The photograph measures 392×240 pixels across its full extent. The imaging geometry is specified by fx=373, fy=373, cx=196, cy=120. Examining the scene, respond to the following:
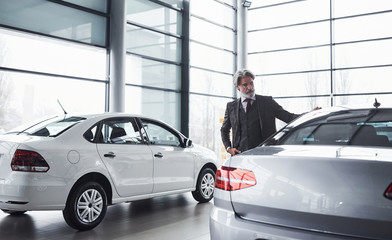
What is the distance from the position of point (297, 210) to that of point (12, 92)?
27.4 ft

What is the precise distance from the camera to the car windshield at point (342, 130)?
2.23 meters

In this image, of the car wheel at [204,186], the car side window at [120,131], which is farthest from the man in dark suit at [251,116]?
the car wheel at [204,186]

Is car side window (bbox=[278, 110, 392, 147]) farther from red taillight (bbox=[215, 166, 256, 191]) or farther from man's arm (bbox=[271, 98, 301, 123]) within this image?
man's arm (bbox=[271, 98, 301, 123])

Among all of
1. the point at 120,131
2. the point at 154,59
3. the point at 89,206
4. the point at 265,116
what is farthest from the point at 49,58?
the point at 265,116

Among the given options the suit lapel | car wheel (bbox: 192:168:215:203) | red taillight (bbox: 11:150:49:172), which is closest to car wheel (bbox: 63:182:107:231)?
red taillight (bbox: 11:150:49:172)

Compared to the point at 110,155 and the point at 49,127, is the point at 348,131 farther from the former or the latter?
the point at 49,127

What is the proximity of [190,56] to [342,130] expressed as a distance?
1129 centimetres

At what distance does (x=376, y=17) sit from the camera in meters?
12.9

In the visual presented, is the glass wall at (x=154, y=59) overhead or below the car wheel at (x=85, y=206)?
overhead

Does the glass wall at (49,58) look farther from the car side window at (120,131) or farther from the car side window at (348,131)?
the car side window at (348,131)

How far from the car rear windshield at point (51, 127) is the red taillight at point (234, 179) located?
276cm

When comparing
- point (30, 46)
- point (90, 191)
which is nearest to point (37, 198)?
point (90, 191)

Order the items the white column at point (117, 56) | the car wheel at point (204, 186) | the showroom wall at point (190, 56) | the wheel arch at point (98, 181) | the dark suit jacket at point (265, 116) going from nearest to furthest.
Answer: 1. the dark suit jacket at point (265, 116)
2. the wheel arch at point (98, 181)
3. the car wheel at point (204, 186)
4. the showroom wall at point (190, 56)
5. the white column at point (117, 56)

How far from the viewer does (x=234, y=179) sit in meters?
2.14
